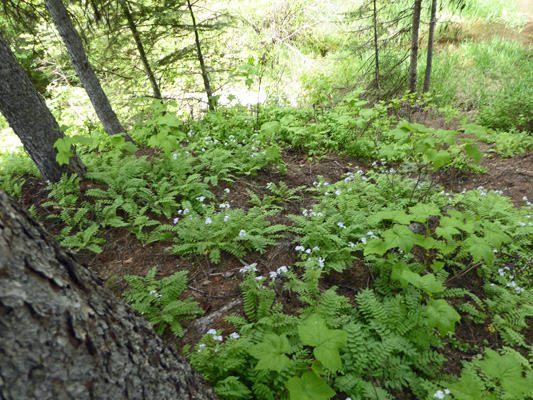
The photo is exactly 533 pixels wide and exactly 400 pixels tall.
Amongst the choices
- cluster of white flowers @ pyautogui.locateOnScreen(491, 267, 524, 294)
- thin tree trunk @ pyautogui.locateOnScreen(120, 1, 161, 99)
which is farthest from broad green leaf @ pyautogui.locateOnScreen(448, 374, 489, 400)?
thin tree trunk @ pyautogui.locateOnScreen(120, 1, 161, 99)

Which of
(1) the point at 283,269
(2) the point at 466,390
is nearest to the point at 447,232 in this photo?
(2) the point at 466,390

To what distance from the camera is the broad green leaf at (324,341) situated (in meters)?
1.85

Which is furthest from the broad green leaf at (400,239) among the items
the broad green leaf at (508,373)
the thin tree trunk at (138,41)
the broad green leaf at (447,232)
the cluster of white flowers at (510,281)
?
the thin tree trunk at (138,41)

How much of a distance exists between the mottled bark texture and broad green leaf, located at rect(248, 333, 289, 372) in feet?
2.00

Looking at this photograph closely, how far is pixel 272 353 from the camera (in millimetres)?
2016

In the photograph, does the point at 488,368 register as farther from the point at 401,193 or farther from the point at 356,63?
the point at 356,63

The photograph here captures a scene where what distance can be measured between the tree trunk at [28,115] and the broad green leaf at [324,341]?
438 cm

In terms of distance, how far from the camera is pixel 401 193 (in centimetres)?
451

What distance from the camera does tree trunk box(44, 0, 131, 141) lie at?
17.1ft

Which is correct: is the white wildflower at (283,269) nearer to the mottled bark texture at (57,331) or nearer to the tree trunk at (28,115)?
the mottled bark texture at (57,331)

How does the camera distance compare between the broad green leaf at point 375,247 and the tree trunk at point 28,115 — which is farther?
the tree trunk at point 28,115

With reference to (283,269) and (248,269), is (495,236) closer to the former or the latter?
(283,269)

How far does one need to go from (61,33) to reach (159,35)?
85.6 inches

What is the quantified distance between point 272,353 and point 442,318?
1.39 meters
